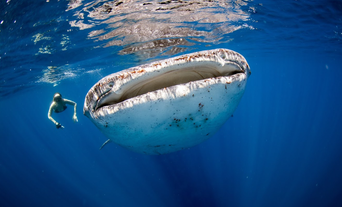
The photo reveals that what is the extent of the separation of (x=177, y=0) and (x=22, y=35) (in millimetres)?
6068

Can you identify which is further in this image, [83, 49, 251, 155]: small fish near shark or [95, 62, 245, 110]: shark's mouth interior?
[95, 62, 245, 110]: shark's mouth interior

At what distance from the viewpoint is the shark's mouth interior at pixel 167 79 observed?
5.21ft

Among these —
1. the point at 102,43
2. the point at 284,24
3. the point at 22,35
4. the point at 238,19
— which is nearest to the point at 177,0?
the point at 238,19

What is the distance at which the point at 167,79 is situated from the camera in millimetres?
1972

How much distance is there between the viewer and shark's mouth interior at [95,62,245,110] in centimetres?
159

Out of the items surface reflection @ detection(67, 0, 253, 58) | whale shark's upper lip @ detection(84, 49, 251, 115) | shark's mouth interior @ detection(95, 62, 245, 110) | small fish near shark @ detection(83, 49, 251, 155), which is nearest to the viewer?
small fish near shark @ detection(83, 49, 251, 155)

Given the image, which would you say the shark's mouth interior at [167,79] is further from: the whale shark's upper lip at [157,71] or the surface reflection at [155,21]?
the surface reflection at [155,21]

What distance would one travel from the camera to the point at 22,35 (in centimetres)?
649

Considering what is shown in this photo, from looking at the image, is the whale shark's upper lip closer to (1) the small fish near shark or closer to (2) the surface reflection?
(1) the small fish near shark

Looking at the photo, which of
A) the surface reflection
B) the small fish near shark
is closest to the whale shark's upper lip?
the small fish near shark

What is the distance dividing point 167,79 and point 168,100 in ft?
2.30

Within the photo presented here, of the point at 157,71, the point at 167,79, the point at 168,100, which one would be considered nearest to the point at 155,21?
the point at 167,79

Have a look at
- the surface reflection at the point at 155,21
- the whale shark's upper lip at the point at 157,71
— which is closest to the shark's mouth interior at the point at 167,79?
the whale shark's upper lip at the point at 157,71

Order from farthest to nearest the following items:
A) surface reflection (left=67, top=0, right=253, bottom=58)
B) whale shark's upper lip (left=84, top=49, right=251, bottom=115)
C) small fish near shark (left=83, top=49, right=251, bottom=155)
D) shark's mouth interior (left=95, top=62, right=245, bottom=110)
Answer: surface reflection (left=67, top=0, right=253, bottom=58) → shark's mouth interior (left=95, top=62, right=245, bottom=110) → whale shark's upper lip (left=84, top=49, right=251, bottom=115) → small fish near shark (left=83, top=49, right=251, bottom=155)
